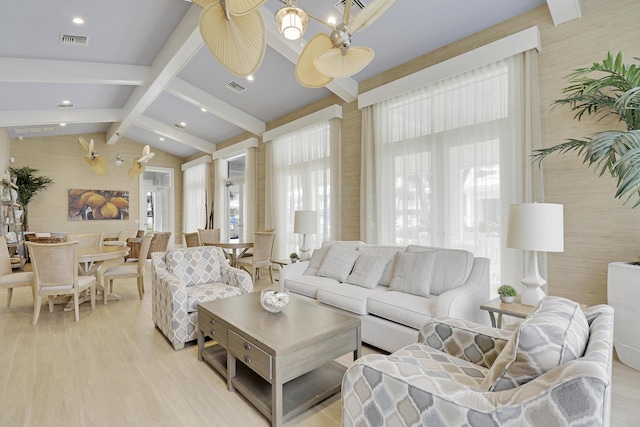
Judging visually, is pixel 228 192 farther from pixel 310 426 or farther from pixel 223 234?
pixel 310 426

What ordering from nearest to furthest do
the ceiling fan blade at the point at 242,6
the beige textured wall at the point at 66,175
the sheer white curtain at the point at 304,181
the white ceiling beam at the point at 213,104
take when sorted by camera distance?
1. the ceiling fan blade at the point at 242,6
2. the sheer white curtain at the point at 304,181
3. the white ceiling beam at the point at 213,104
4. the beige textured wall at the point at 66,175

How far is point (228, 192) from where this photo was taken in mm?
8969

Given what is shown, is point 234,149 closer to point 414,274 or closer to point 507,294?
point 414,274

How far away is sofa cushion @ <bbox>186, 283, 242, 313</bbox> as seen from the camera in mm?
2992

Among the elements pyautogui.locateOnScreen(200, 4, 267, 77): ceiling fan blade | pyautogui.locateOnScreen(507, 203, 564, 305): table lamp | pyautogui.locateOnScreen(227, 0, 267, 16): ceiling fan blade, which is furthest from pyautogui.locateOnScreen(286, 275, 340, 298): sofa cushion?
pyautogui.locateOnScreen(227, 0, 267, 16): ceiling fan blade

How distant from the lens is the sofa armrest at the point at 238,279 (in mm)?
3336

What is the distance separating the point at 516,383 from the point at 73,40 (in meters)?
5.86

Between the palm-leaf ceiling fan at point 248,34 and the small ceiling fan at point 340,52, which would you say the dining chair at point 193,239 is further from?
the palm-leaf ceiling fan at point 248,34

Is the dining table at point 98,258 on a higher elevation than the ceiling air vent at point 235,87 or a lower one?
lower

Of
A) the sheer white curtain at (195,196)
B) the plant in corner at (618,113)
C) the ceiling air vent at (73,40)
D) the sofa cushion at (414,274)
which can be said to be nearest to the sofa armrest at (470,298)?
the sofa cushion at (414,274)

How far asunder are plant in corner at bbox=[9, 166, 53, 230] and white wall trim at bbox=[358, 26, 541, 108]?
8601 mm

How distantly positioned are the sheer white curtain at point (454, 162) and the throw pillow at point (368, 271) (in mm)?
1013

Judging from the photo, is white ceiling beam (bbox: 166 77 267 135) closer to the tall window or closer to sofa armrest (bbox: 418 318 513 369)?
the tall window

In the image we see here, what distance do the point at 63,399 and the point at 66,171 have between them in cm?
892
